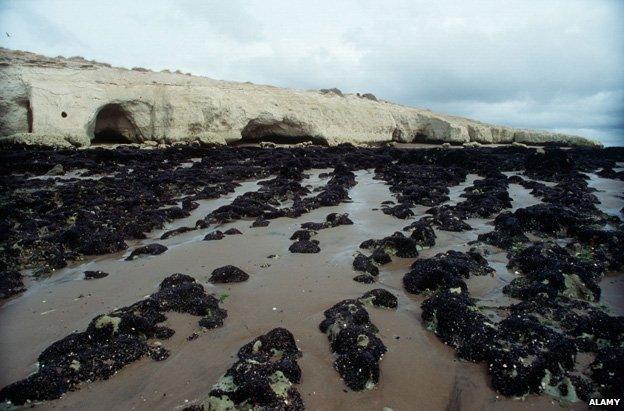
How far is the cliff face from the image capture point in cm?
1650

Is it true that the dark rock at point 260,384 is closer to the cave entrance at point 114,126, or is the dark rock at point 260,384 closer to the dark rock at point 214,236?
the dark rock at point 214,236

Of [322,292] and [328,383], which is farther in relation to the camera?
[322,292]

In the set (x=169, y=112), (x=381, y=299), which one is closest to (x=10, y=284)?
(x=381, y=299)

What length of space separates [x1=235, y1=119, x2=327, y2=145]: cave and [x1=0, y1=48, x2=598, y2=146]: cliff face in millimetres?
62

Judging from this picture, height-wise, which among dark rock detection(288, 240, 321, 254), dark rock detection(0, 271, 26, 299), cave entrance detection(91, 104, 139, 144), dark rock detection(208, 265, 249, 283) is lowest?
dark rock detection(0, 271, 26, 299)

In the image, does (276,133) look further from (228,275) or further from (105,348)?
(105,348)

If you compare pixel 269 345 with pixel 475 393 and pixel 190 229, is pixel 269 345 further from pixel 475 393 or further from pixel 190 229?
pixel 190 229

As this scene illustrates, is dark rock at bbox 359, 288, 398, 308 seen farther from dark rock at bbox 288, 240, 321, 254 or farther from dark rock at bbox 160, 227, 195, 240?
dark rock at bbox 160, 227, 195, 240

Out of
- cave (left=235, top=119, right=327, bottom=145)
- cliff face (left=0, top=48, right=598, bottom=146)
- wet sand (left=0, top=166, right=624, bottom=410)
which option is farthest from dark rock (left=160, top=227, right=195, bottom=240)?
cave (left=235, top=119, right=327, bottom=145)

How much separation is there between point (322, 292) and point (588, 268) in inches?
121

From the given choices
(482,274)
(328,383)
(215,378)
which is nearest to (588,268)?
(482,274)

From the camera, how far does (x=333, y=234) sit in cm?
619

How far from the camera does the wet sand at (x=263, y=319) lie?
2569mm

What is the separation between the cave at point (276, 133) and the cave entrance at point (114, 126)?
19.3 ft
